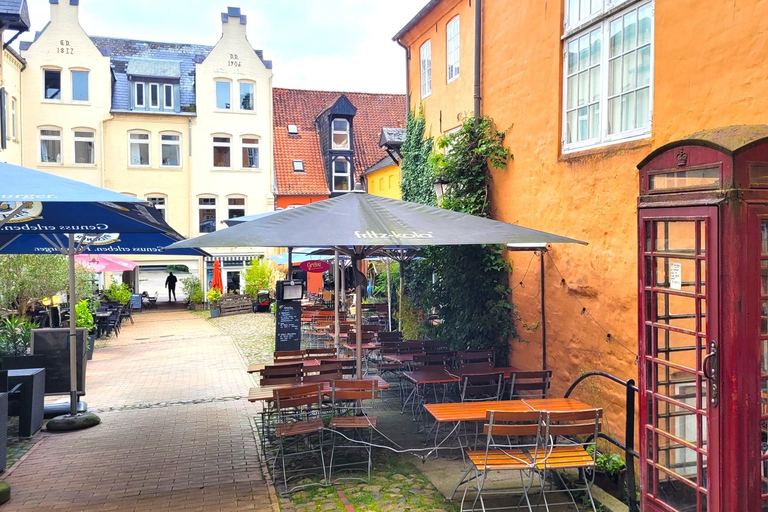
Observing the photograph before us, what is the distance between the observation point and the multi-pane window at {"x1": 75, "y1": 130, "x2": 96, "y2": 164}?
29.3m

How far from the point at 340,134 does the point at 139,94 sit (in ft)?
32.3

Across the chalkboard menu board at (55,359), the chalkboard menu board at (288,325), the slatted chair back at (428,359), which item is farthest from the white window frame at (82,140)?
the slatted chair back at (428,359)

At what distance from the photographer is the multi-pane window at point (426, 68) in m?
14.2

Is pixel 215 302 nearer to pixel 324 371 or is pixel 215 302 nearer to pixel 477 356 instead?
pixel 477 356

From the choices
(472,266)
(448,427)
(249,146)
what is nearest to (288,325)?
(472,266)

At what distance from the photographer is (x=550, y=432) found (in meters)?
5.65

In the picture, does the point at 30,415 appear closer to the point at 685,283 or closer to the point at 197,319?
the point at 685,283

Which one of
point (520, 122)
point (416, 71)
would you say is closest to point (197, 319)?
point (416, 71)

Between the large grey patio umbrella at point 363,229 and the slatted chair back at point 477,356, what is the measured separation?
2448 mm

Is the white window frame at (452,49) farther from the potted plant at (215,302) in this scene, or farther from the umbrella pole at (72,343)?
the potted plant at (215,302)

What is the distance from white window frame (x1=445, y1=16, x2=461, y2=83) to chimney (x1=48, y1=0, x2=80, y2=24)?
23284 mm

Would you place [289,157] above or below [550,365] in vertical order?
above

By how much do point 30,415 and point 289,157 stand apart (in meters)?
26.0

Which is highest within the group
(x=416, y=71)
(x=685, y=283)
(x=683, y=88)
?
(x=416, y=71)
